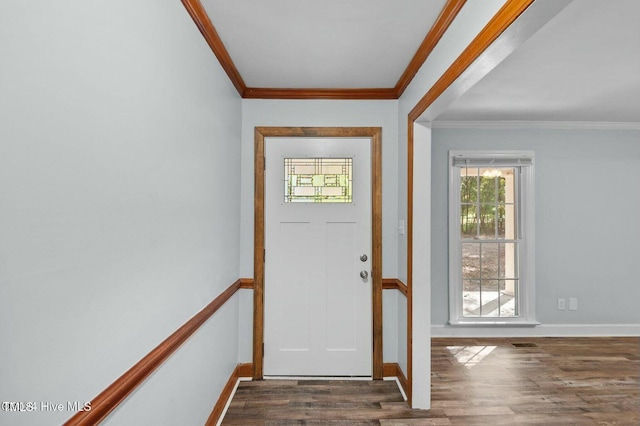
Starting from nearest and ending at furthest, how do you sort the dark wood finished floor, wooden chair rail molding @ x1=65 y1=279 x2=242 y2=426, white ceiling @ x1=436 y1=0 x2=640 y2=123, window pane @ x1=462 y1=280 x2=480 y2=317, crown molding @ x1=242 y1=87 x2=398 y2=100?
wooden chair rail molding @ x1=65 y1=279 x2=242 y2=426 < white ceiling @ x1=436 y1=0 x2=640 y2=123 < the dark wood finished floor < crown molding @ x1=242 y1=87 x2=398 y2=100 < window pane @ x1=462 y1=280 x2=480 y2=317

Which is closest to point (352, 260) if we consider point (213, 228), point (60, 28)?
point (213, 228)

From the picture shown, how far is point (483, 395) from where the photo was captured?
9.11 feet

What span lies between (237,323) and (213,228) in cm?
111

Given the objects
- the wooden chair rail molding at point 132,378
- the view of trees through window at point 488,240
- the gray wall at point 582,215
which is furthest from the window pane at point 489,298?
the wooden chair rail molding at point 132,378

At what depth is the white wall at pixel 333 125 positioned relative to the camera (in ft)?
9.96

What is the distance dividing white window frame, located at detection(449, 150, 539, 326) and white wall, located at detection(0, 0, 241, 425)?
121 inches

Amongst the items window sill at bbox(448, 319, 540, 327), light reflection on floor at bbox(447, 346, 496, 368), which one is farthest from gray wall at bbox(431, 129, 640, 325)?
light reflection on floor at bbox(447, 346, 496, 368)

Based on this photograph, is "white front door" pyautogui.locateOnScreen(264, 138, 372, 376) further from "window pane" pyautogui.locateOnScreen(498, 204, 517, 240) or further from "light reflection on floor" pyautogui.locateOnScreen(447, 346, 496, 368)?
"window pane" pyautogui.locateOnScreen(498, 204, 517, 240)

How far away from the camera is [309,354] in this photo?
120 inches

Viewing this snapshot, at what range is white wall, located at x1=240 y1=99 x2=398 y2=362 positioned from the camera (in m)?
3.04

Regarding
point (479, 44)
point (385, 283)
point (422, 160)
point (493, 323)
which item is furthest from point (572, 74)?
point (493, 323)

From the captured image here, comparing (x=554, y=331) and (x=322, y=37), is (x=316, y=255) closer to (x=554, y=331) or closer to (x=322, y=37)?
(x=322, y=37)

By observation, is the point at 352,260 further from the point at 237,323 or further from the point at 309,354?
the point at 237,323

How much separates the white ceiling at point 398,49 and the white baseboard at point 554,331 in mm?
2453
